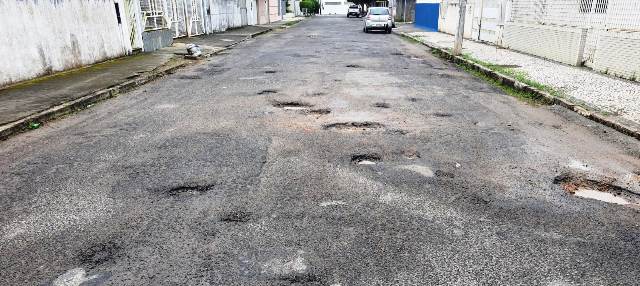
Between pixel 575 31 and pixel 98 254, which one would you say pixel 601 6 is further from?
pixel 98 254

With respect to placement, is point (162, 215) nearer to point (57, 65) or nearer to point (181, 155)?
point (181, 155)

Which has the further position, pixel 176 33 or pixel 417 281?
pixel 176 33

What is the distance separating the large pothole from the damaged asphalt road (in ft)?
0.13

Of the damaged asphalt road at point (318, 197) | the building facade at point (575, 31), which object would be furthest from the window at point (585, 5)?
the damaged asphalt road at point (318, 197)

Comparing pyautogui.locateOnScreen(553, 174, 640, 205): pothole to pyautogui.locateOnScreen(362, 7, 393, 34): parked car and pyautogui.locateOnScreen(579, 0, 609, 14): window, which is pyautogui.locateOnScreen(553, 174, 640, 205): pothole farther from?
pyautogui.locateOnScreen(362, 7, 393, 34): parked car

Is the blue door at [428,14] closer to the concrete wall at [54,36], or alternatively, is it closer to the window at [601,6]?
the window at [601,6]

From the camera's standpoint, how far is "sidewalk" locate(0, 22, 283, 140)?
20.6 feet

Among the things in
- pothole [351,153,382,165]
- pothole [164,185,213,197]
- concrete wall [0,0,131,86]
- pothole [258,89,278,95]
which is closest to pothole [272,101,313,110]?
pothole [258,89,278,95]

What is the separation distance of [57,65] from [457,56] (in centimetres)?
1098

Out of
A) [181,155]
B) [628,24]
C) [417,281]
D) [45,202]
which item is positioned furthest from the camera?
[628,24]

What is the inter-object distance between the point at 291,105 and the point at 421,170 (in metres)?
3.24

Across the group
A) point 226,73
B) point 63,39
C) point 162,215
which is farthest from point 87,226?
point 63,39

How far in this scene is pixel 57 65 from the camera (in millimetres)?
9930

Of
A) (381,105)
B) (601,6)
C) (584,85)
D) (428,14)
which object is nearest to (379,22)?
(428,14)
